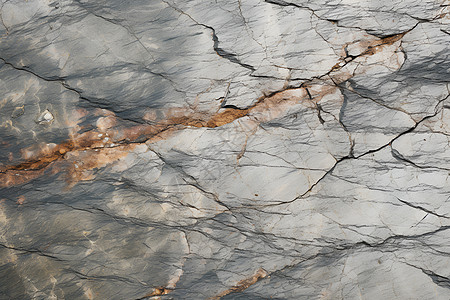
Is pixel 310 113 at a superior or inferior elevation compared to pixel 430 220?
superior

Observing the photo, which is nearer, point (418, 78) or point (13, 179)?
point (418, 78)

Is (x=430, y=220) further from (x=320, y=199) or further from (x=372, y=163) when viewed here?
(x=320, y=199)

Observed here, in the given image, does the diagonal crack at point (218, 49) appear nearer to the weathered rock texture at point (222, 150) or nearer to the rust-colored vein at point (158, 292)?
the weathered rock texture at point (222, 150)

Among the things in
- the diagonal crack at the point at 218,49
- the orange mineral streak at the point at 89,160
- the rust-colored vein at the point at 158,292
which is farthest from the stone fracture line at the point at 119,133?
the rust-colored vein at the point at 158,292

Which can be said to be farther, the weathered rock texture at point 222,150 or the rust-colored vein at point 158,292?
the rust-colored vein at point 158,292

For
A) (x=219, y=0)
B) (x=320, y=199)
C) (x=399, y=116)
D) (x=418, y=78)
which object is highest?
(x=219, y=0)

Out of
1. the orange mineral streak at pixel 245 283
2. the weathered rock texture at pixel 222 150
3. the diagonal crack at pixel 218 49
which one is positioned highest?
the diagonal crack at pixel 218 49

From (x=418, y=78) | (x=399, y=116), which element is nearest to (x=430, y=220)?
(x=399, y=116)
